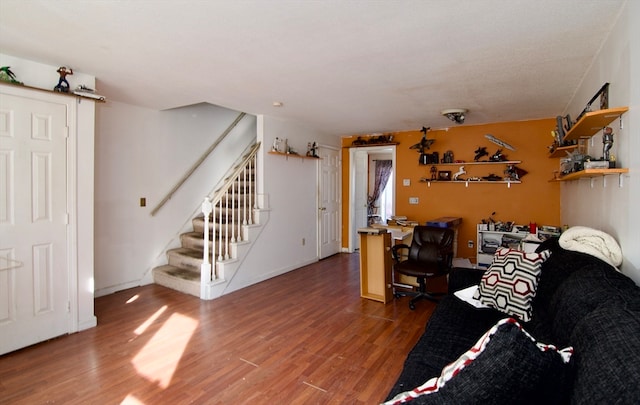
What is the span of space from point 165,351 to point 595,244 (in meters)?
3.18

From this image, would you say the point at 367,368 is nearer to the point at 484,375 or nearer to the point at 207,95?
the point at 484,375

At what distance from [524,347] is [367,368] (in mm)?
1708

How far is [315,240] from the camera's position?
590 centimetres

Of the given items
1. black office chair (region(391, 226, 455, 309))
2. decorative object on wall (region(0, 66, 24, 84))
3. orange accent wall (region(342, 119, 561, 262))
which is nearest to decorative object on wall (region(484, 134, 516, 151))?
orange accent wall (region(342, 119, 561, 262))

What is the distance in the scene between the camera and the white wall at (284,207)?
15.3 feet

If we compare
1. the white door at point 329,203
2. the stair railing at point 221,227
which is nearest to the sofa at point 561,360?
the stair railing at point 221,227

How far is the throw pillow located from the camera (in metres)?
0.91

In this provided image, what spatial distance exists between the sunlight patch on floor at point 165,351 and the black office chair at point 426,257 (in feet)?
7.58

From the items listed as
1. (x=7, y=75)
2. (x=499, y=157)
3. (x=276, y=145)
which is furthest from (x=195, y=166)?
(x=499, y=157)

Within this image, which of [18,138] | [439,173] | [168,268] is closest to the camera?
[18,138]

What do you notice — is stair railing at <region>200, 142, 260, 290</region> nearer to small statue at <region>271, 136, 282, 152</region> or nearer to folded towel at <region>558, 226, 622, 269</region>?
small statue at <region>271, 136, 282, 152</region>

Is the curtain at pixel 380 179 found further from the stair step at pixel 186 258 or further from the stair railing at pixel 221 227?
the stair step at pixel 186 258

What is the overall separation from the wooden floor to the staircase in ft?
0.69

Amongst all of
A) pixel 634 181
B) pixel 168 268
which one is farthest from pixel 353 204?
pixel 634 181
